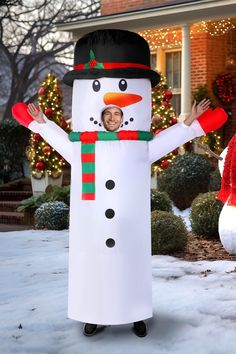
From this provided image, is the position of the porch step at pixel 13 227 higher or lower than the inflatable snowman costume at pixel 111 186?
lower

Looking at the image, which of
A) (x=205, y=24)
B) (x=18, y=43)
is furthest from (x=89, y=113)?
(x=18, y=43)

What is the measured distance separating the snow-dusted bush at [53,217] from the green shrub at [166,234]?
308 cm

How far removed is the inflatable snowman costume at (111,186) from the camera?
184 inches

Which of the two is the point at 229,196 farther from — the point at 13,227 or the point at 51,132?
the point at 13,227

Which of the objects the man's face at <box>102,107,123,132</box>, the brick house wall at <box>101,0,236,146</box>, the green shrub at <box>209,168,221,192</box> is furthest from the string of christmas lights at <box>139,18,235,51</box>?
the man's face at <box>102,107,123,132</box>

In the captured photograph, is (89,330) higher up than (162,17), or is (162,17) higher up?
(162,17)

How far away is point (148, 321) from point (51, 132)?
161 cm

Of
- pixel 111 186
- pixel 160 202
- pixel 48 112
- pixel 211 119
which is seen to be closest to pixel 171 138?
pixel 211 119

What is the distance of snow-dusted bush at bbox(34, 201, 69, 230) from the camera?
35.9 feet

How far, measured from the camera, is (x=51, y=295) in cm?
612

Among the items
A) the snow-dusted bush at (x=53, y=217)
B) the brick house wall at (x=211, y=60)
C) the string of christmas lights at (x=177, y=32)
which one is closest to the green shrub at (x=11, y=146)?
the string of christmas lights at (x=177, y=32)

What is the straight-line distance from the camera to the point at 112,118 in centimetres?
470

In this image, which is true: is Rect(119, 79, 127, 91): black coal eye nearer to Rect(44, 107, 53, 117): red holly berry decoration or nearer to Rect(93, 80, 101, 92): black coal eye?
Rect(93, 80, 101, 92): black coal eye

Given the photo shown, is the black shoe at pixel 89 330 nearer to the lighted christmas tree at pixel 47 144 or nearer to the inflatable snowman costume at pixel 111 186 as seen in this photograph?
the inflatable snowman costume at pixel 111 186
